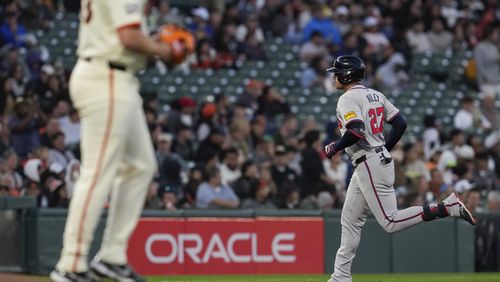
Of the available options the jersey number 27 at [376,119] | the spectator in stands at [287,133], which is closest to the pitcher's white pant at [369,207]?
the jersey number 27 at [376,119]

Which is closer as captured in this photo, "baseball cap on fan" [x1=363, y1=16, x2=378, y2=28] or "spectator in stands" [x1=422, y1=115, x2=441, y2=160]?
"spectator in stands" [x1=422, y1=115, x2=441, y2=160]

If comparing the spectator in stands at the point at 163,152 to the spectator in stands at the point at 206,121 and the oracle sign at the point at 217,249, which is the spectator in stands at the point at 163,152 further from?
the oracle sign at the point at 217,249

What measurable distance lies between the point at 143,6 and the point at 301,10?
14.8m

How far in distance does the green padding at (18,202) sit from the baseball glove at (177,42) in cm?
683

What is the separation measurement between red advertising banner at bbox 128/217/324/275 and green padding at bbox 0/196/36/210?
128 centimetres

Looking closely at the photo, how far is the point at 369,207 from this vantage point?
9656 millimetres

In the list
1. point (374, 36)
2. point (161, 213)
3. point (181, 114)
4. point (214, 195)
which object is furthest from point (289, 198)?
point (374, 36)

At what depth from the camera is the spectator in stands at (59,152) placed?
14.9 meters

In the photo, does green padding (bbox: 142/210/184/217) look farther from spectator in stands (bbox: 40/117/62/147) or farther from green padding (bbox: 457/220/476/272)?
green padding (bbox: 457/220/476/272)

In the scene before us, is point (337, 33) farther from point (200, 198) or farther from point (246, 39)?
point (200, 198)

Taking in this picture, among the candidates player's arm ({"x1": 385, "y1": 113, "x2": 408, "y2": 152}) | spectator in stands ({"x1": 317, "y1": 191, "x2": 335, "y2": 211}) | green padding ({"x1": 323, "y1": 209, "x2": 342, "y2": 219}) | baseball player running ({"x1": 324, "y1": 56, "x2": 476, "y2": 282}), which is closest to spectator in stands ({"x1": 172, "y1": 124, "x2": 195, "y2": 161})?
spectator in stands ({"x1": 317, "y1": 191, "x2": 335, "y2": 211})

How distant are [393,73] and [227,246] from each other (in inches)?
314

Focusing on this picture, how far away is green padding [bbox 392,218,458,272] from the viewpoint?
1458 cm

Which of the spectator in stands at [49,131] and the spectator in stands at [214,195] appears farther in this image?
the spectator in stands at [49,131]
